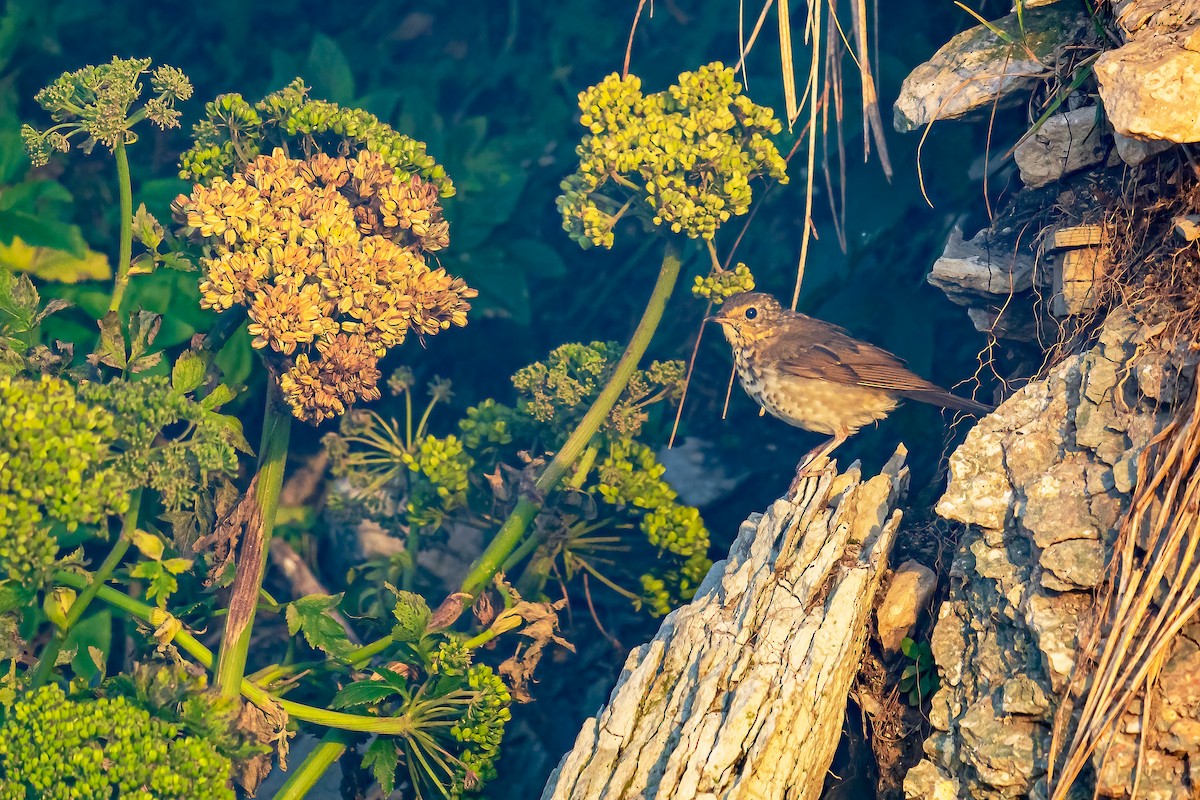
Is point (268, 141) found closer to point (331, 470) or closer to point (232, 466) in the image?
point (232, 466)

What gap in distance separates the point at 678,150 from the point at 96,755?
103 inches

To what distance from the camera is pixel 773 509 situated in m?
3.26

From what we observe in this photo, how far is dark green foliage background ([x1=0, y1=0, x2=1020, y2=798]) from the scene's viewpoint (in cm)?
401

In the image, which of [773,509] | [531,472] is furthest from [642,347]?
[773,509]

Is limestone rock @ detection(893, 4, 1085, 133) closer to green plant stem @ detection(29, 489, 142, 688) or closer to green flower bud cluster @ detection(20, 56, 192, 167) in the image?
green flower bud cluster @ detection(20, 56, 192, 167)

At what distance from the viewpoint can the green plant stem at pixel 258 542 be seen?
342 cm

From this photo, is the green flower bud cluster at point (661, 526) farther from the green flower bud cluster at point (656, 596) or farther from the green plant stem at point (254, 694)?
the green plant stem at point (254, 694)

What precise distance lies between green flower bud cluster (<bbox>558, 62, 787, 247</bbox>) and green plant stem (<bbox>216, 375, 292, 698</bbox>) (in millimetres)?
1279

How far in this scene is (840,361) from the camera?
13.4ft

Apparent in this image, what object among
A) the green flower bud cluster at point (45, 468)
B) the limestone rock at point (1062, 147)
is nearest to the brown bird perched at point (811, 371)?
the limestone rock at point (1062, 147)

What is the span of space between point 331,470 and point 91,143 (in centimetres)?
164

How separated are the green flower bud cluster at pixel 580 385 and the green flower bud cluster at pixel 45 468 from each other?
1.57m

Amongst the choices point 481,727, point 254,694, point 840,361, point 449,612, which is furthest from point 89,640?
point 840,361

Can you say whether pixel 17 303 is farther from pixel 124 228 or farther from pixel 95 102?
pixel 95 102
